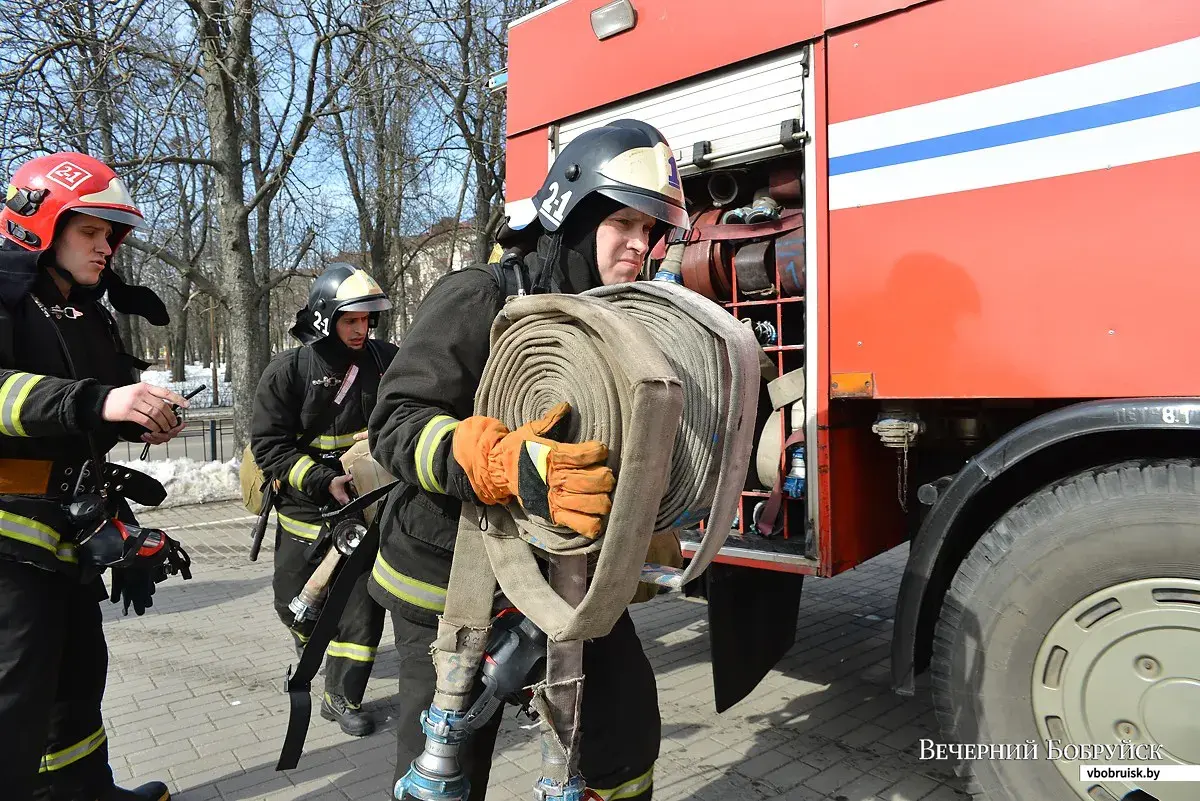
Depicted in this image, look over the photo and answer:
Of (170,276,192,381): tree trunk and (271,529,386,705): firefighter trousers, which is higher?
(170,276,192,381): tree trunk

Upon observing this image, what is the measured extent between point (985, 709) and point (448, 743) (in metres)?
1.68

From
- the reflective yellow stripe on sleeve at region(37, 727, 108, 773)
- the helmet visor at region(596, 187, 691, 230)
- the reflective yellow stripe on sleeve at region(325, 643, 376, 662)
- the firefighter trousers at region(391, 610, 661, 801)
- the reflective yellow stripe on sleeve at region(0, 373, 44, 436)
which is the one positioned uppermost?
the helmet visor at region(596, 187, 691, 230)

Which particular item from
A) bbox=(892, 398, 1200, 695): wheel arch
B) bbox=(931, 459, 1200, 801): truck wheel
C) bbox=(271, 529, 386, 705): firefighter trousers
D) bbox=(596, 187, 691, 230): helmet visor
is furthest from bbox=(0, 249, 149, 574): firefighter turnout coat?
bbox=(931, 459, 1200, 801): truck wheel

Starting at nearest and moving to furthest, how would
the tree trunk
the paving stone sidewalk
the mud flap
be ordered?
the paving stone sidewalk < the mud flap < the tree trunk

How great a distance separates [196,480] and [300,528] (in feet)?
23.2

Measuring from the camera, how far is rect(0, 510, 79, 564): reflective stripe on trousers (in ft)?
7.19

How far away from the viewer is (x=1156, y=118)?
2172 millimetres

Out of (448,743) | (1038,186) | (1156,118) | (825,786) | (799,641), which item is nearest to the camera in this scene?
(448,743)

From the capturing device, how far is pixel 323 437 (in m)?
3.87

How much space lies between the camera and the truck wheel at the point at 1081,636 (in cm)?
212

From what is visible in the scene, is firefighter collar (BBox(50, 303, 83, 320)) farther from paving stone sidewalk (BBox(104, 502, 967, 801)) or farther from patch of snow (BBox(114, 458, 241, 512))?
patch of snow (BBox(114, 458, 241, 512))

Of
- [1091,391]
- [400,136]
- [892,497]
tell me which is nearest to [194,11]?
[400,136]

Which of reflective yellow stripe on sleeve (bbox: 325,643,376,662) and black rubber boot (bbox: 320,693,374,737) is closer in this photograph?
black rubber boot (bbox: 320,693,374,737)

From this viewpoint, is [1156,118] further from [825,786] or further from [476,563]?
[825,786]
